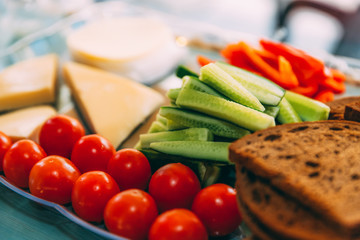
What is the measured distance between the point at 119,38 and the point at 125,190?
5.32 ft

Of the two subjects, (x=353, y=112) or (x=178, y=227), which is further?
(x=353, y=112)

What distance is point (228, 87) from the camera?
1459mm

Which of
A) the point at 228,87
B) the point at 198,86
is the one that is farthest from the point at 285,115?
the point at 198,86

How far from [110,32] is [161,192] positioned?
5.85ft

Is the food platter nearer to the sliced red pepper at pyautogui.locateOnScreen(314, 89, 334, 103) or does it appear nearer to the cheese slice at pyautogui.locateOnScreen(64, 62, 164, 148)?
the cheese slice at pyautogui.locateOnScreen(64, 62, 164, 148)

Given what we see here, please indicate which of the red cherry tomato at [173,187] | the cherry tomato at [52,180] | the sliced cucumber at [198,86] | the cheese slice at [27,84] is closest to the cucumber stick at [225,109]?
the sliced cucumber at [198,86]

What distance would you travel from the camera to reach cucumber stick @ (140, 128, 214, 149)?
1435 millimetres

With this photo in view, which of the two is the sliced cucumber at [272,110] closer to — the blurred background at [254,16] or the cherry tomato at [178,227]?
the cherry tomato at [178,227]

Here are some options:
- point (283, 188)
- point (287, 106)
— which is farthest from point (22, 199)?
point (287, 106)

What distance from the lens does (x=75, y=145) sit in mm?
1548

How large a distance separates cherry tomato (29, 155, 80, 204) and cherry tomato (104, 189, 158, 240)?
0.24 meters

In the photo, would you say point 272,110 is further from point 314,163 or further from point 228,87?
point 314,163

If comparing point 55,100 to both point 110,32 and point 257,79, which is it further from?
point 257,79

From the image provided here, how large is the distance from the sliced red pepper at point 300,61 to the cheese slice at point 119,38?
871mm
